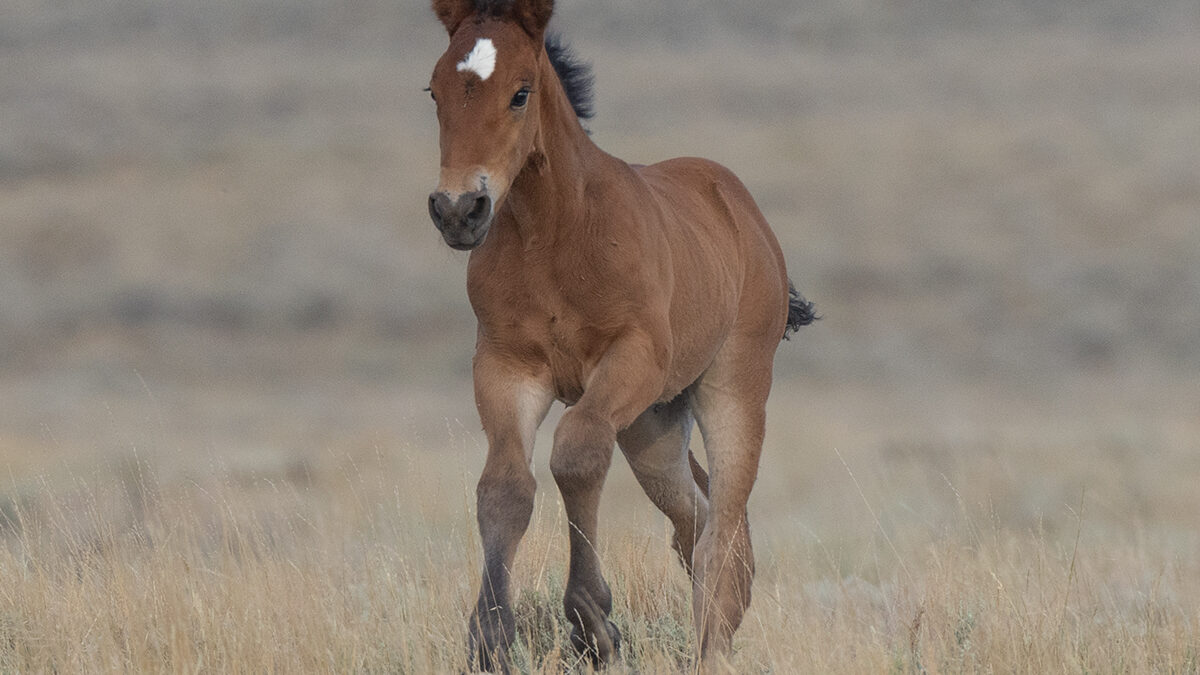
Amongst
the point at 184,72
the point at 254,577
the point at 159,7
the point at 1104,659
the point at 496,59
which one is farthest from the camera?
the point at 159,7

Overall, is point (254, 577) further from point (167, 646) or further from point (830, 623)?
point (830, 623)

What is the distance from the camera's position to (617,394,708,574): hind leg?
713 centimetres

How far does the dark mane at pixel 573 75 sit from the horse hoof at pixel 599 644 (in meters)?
1.97

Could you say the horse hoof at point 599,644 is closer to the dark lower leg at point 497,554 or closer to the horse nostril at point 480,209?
the dark lower leg at point 497,554

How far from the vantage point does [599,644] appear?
618cm

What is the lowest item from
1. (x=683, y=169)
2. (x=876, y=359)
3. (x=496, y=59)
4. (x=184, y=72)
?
(x=876, y=359)

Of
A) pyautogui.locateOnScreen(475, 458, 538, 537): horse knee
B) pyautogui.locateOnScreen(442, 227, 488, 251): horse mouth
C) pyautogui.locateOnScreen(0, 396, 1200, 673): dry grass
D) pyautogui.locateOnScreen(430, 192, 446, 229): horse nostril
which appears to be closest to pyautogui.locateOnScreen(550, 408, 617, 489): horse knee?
pyautogui.locateOnScreen(475, 458, 538, 537): horse knee

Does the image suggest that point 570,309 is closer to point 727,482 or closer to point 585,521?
point 585,521

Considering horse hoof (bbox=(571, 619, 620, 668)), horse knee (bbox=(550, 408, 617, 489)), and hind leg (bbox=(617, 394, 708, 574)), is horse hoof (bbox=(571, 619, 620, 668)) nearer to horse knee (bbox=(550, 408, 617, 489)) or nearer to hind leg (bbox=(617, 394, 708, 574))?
horse knee (bbox=(550, 408, 617, 489))

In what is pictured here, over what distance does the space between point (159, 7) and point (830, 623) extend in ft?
194

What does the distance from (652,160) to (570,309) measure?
37.5 metres

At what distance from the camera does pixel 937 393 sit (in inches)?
1398

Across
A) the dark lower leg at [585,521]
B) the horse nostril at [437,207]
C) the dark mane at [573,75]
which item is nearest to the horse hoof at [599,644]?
the dark lower leg at [585,521]

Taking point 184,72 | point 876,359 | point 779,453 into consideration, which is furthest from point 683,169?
point 184,72
